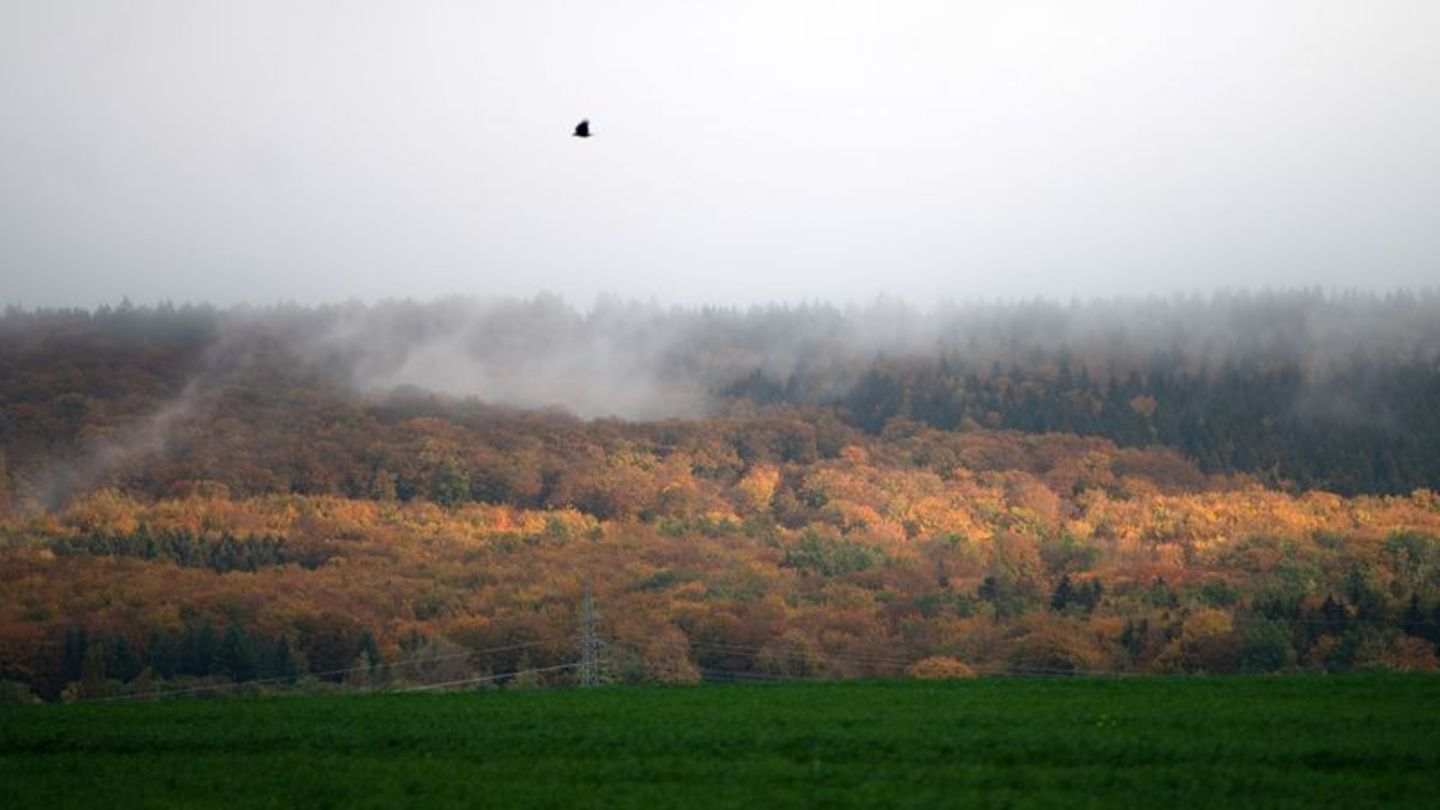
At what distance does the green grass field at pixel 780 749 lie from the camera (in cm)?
2180

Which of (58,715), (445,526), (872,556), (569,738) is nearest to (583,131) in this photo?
(569,738)

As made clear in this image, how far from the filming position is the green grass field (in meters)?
21.8

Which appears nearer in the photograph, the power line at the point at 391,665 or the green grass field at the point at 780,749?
the green grass field at the point at 780,749

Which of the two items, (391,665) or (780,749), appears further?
(391,665)

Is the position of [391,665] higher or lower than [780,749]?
lower

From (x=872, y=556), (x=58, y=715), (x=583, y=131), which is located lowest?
(x=872, y=556)

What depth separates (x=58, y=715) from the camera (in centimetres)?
3241

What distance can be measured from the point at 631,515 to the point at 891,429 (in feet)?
163

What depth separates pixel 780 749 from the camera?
84.6ft

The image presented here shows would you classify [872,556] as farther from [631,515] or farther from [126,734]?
[126,734]

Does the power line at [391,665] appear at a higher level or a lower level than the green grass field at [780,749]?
lower

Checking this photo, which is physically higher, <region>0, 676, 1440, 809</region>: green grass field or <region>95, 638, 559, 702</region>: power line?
<region>0, 676, 1440, 809</region>: green grass field

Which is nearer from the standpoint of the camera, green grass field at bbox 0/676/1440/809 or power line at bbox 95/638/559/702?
green grass field at bbox 0/676/1440/809

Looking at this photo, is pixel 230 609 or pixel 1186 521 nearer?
pixel 230 609
